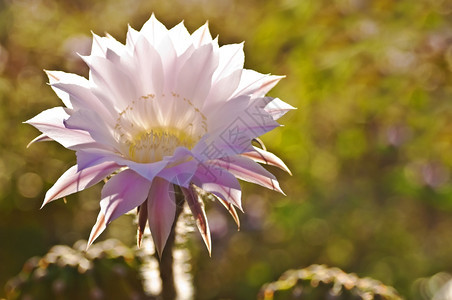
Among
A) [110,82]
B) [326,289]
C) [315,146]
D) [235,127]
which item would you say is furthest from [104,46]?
[315,146]

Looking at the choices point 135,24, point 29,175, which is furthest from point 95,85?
point 135,24

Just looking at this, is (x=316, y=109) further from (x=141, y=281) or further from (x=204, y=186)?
(x=204, y=186)

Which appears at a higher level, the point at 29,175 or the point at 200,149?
the point at 29,175

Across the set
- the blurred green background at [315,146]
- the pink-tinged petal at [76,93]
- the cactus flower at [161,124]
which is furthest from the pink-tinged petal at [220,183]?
the blurred green background at [315,146]

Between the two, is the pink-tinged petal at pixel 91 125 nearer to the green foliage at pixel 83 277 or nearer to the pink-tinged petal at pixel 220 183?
the pink-tinged petal at pixel 220 183

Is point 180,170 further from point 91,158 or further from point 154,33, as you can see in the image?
point 154,33

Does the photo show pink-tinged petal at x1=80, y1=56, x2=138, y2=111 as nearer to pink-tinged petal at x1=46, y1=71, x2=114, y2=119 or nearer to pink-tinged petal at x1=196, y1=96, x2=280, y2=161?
pink-tinged petal at x1=46, y1=71, x2=114, y2=119

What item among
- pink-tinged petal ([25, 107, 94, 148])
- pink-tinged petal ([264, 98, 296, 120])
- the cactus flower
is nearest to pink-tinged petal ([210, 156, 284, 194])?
the cactus flower
